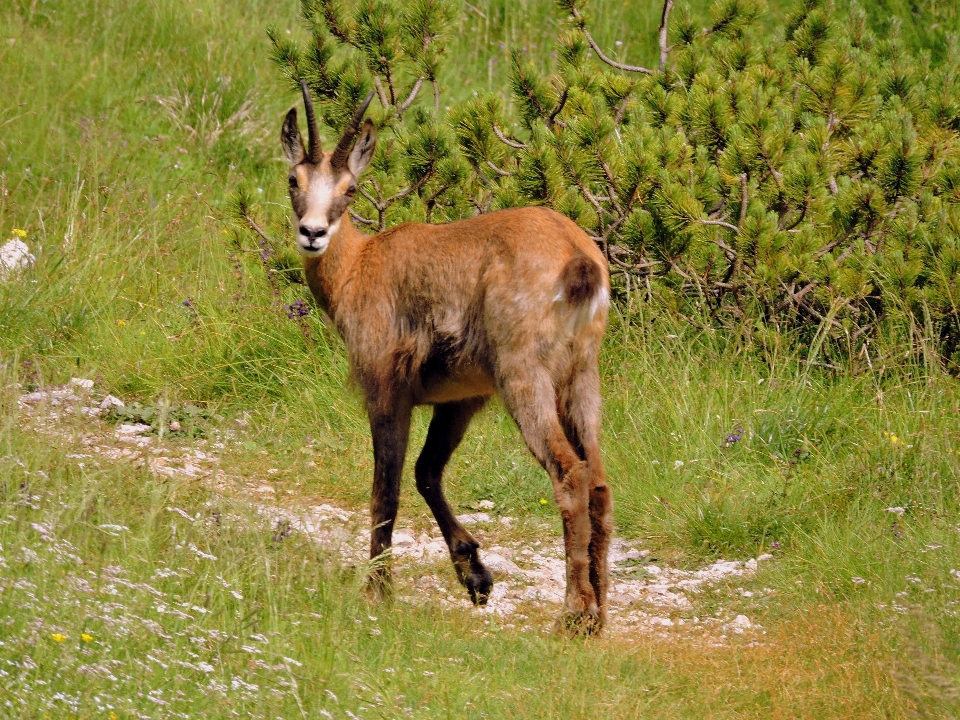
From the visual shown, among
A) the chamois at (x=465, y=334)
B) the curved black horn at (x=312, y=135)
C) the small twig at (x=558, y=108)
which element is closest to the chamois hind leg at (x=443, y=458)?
the chamois at (x=465, y=334)

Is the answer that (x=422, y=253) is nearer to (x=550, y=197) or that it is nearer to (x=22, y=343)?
(x=550, y=197)

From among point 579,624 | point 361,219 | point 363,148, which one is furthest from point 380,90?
point 579,624

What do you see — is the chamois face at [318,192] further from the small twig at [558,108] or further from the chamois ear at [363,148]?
the small twig at [558,108]

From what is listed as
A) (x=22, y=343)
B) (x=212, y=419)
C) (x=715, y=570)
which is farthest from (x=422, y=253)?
(x=22, y=343)

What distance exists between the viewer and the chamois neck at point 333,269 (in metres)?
6.44

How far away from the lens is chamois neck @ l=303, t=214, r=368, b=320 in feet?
21.1

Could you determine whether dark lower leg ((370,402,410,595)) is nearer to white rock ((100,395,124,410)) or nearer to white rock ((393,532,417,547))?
white rock ((393,532,417,547))

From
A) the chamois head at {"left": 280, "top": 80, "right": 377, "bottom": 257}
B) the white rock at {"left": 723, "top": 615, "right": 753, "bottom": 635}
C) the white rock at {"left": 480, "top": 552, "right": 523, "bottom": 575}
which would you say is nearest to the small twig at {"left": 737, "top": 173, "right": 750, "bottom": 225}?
the chamois head at {"left": 280, "top": 80, "right": 377, "bottom": 257}

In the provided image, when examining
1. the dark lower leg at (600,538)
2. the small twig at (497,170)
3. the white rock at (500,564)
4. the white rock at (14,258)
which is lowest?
the white rock at (500,564)

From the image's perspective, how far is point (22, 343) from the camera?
859 cm

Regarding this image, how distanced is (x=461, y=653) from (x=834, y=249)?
14.5 ft

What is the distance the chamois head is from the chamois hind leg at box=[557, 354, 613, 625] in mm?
1439

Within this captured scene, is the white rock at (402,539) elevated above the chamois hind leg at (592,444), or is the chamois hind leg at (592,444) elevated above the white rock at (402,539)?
the chamois hind leg at (592,444)

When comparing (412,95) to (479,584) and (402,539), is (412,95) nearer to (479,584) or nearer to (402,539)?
(402,539)
